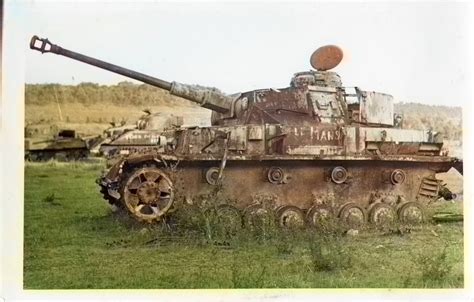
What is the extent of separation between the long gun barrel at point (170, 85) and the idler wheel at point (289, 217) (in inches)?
35.4

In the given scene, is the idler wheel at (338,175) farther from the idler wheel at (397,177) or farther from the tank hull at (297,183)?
the idler wheel at (397,177)

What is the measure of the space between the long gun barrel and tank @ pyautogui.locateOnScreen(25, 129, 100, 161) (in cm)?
58

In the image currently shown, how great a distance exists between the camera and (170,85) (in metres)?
6.16

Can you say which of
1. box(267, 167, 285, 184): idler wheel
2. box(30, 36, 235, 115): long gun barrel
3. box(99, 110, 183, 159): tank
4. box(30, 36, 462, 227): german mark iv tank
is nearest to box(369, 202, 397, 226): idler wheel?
box(30, 36, 462, 227): german mark iv tank

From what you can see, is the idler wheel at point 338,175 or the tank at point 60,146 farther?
the idler wheel at point 338,175

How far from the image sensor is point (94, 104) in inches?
238

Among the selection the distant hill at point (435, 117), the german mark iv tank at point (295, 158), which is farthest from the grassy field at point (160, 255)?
the distant hill at point (435, 117)

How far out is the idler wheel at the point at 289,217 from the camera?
6.17 m

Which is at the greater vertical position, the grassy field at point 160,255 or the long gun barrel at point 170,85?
the long gun barrel at point 170,85

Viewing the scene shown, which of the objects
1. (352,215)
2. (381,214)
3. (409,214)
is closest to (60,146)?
(352,215)

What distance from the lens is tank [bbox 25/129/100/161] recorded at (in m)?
6.01

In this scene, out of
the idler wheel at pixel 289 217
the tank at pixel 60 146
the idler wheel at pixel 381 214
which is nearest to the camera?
the tank at pixel 60 146

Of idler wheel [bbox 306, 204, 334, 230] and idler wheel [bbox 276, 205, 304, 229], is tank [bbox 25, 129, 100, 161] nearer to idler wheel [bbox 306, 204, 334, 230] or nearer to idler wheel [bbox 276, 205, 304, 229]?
idler wheel [bbox 276, 205, 304, 229]

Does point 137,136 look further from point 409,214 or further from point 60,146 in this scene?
point 409,214
